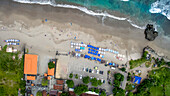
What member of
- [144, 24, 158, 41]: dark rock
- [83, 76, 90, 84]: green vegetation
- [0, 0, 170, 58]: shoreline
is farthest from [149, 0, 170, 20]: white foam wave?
[83, 76, 90, 84]: green vegetation

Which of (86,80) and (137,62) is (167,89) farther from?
(86,80)

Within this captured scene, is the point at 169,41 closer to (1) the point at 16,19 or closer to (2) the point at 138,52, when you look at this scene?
(2) the point at 138,52

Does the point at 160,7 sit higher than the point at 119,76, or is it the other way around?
the point at 160,7

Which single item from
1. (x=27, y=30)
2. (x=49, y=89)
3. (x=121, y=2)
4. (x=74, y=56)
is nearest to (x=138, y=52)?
(x=121, y=2)

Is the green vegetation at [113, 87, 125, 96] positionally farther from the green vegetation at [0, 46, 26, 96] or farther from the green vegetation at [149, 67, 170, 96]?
the green vegetation at [0, 46, 26, 96]

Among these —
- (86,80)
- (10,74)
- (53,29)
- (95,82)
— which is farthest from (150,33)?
(10,74)

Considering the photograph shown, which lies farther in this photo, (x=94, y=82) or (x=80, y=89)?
(x=94, y=82)
